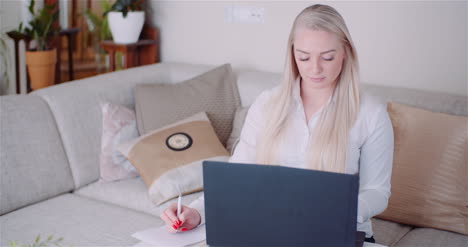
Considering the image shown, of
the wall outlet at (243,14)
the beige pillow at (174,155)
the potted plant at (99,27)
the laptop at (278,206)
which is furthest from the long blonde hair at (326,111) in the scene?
the potted plant at (99,27)

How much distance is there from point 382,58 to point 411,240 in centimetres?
98

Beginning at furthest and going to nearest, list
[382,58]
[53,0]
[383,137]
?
1. [53,0]
2. [382,58]
3. [383,137]

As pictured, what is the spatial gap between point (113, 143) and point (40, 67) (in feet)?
4.00

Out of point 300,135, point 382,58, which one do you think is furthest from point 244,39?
point 300,135

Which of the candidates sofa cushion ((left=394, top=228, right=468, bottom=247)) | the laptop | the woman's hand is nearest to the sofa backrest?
sofa cushion ((left=394, top=228, right=468, bottom=247))

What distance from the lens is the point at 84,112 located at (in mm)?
2291

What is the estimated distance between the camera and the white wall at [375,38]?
7.49 ft

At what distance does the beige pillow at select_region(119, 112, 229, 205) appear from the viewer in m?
2.08

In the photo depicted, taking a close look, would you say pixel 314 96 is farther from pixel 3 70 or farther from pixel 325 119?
pixel 3 70

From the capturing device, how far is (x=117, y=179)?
89.7 inches

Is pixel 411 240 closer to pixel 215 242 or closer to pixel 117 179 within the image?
pixel 215 242

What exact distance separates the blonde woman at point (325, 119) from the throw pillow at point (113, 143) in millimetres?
892

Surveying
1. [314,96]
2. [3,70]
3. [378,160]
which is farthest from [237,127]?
[3,70]

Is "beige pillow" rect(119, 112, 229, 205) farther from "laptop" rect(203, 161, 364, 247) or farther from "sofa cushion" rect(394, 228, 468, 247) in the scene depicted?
"laptop" rect(203, 161, 364, 247)
